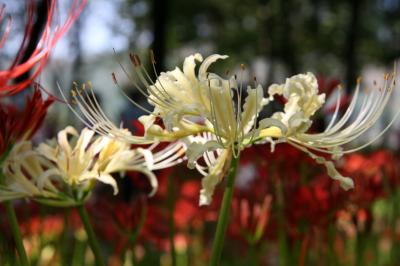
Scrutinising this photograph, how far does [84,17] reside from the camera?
12.3 metres

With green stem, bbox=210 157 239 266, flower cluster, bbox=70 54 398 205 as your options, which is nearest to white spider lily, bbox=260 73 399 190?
flower cluster, bbox=70 54 398 205

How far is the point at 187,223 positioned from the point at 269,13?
34.8 ft

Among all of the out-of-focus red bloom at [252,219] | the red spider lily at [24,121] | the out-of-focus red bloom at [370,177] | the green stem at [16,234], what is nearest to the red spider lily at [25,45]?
the red spider lily at [24,121]

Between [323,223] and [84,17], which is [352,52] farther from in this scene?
[323,223]

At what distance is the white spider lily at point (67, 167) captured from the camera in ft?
3.44

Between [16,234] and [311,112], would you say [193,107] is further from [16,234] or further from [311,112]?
[16,234]

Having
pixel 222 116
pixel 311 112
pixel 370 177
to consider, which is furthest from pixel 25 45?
pixel 370 177

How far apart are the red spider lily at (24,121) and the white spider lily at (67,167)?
2cm

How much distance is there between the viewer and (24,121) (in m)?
1.04

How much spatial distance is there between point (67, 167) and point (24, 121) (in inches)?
4.3

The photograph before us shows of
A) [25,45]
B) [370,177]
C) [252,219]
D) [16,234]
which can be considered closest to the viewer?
[25,45]

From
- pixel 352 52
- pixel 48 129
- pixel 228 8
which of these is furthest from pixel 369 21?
pixel 48 129

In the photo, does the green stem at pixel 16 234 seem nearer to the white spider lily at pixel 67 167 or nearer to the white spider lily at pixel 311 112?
the white spider lily at pixel 67 167

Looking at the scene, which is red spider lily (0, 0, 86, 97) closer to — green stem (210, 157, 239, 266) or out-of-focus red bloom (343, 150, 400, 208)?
green stem (210, 157, 239, 266)
